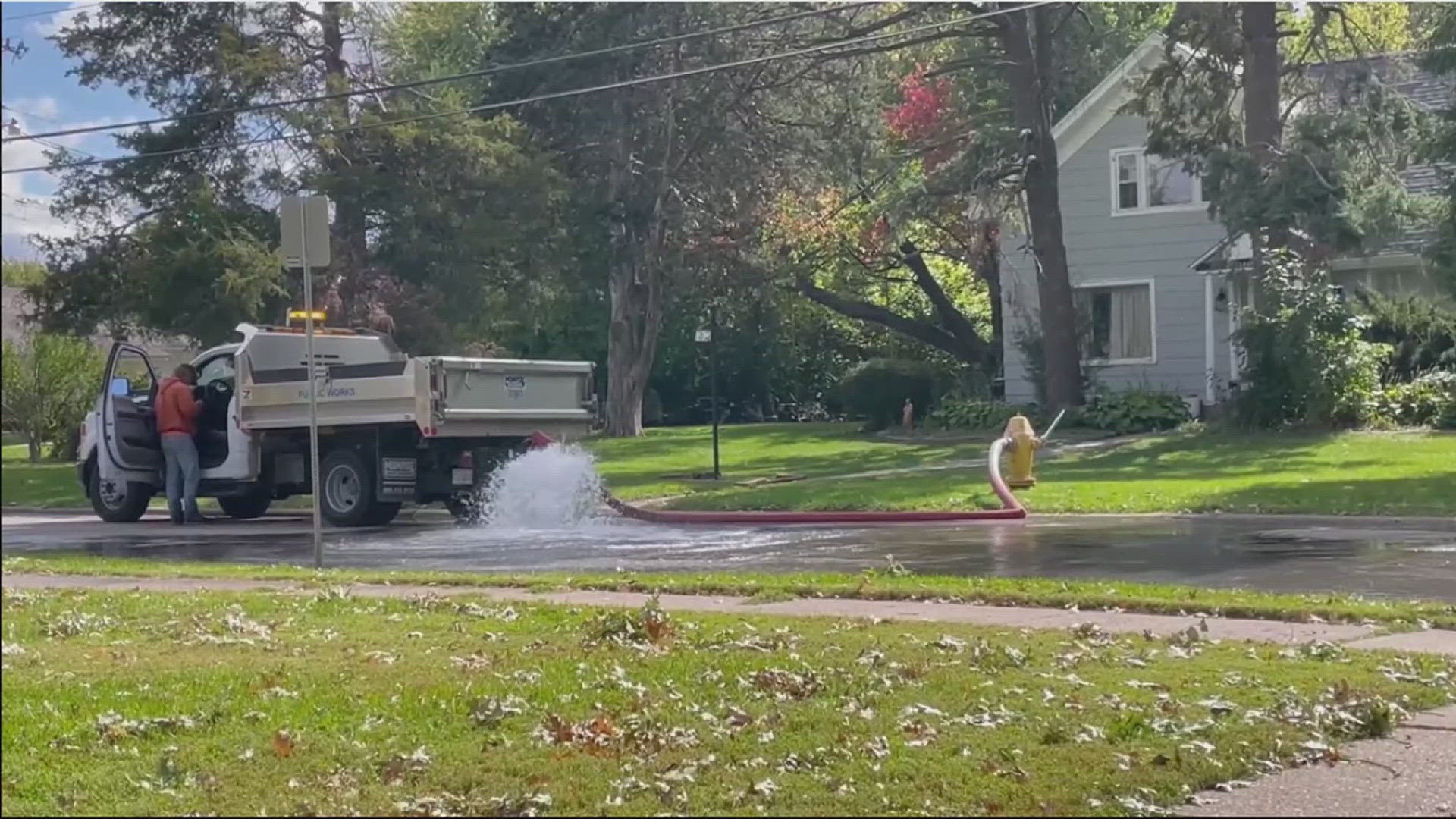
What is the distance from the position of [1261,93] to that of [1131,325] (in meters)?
6.89

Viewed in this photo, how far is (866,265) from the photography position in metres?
45.2

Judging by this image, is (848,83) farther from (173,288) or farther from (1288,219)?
(173,288)

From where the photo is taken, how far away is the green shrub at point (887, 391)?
36.3 m

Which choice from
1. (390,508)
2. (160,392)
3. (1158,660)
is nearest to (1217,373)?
(390,508)

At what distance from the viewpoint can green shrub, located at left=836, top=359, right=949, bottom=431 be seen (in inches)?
1431

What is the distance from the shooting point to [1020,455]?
69.5 feet

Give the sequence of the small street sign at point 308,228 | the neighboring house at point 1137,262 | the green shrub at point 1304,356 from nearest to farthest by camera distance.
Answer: the small street sign at point 308,228 → the green shrub at point 1304,356 → the neighboring house at point 1137,262

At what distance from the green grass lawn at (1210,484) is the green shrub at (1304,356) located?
0.63 metres

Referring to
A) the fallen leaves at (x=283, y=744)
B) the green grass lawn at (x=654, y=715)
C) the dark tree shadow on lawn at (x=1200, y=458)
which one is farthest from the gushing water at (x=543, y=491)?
the fallen leaves at (x=283, y=744)

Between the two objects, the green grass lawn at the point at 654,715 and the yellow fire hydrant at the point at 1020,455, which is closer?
the green grass lawn at the point at 654,715

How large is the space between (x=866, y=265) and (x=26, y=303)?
2292 cm

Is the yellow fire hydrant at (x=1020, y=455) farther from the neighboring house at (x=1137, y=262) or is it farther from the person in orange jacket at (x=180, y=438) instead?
the neighboring house at (x=1137, y=262)

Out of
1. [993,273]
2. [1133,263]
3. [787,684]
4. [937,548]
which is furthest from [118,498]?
[993,273]

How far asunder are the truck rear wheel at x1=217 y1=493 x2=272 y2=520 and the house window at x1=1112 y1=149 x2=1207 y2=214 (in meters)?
18.6
